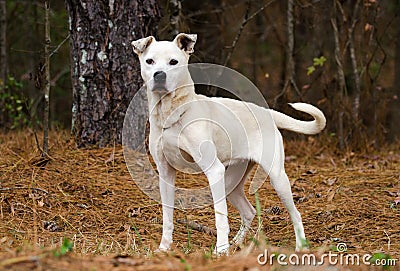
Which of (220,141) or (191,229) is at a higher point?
(220,141)

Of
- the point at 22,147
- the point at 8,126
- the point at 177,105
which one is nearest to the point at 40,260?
the point at 177,105

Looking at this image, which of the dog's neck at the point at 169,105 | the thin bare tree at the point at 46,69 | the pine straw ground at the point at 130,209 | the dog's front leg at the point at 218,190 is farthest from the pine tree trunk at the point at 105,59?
the dog's front leg at the point at 218,190

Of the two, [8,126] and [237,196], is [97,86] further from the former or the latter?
[8,126]

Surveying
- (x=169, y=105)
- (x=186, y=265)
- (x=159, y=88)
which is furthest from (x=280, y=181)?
(x=186, y=265)

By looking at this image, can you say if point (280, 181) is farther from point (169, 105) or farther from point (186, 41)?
point (186, 41)

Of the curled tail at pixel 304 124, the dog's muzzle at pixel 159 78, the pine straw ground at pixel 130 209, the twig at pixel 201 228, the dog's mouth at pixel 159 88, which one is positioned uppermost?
the dog's muzzle at pixel 159 78

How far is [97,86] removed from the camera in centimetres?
641

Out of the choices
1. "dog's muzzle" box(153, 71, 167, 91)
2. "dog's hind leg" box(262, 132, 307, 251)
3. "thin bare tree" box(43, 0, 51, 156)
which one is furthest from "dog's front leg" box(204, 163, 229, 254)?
"thin bare tree" box(43, 0, 51, 156)

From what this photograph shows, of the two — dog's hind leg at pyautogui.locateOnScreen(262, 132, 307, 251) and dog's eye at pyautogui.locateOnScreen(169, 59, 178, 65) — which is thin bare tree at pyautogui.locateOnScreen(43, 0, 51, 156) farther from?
dog's hind leg at pyautogui.locateOnScreen(262, 132, 307, 251)

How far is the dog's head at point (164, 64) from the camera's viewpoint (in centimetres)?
413

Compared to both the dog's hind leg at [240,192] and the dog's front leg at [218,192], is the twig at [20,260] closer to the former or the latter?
the dog's front leg at [218,192]

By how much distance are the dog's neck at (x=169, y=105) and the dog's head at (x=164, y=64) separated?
70 millimetres

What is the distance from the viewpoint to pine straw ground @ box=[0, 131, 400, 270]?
14.4ft

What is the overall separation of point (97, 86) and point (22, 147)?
114cm
